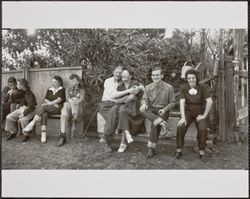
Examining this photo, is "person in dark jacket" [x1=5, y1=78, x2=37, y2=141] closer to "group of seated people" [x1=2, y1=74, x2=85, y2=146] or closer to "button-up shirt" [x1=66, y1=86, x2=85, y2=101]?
"group of seated people" [x1=2, y1=74, x2=85, y2=146]

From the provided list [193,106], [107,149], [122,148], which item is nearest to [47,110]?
[107,149]

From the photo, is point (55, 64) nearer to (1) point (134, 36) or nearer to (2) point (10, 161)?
(1) point (134, 36)

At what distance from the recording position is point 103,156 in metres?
2.61

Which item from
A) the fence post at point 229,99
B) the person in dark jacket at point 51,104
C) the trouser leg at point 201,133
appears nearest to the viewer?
the trouser leg at point 201,133

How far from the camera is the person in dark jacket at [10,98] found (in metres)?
2.68

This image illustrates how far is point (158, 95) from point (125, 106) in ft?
0.93

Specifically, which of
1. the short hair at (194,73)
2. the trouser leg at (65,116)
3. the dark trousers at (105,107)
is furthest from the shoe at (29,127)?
the short hair at (194,73)

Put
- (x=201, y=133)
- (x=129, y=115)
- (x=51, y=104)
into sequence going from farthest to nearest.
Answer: (x=51, y=104)
(x=129, y=115)
(x=201, y=133)

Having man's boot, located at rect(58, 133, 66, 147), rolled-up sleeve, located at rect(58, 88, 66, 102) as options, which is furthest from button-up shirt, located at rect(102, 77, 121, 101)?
man's boot, located at rect(58, 133, 66, 147)

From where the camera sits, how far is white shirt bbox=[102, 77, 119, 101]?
267cm

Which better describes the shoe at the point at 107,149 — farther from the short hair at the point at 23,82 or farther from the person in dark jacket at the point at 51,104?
the short hair at the point at 23,82

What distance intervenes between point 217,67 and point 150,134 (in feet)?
2.55

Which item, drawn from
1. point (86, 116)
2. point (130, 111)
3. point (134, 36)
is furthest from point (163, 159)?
point (134, 36)

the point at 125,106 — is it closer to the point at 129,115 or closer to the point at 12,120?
the point at 129,115
